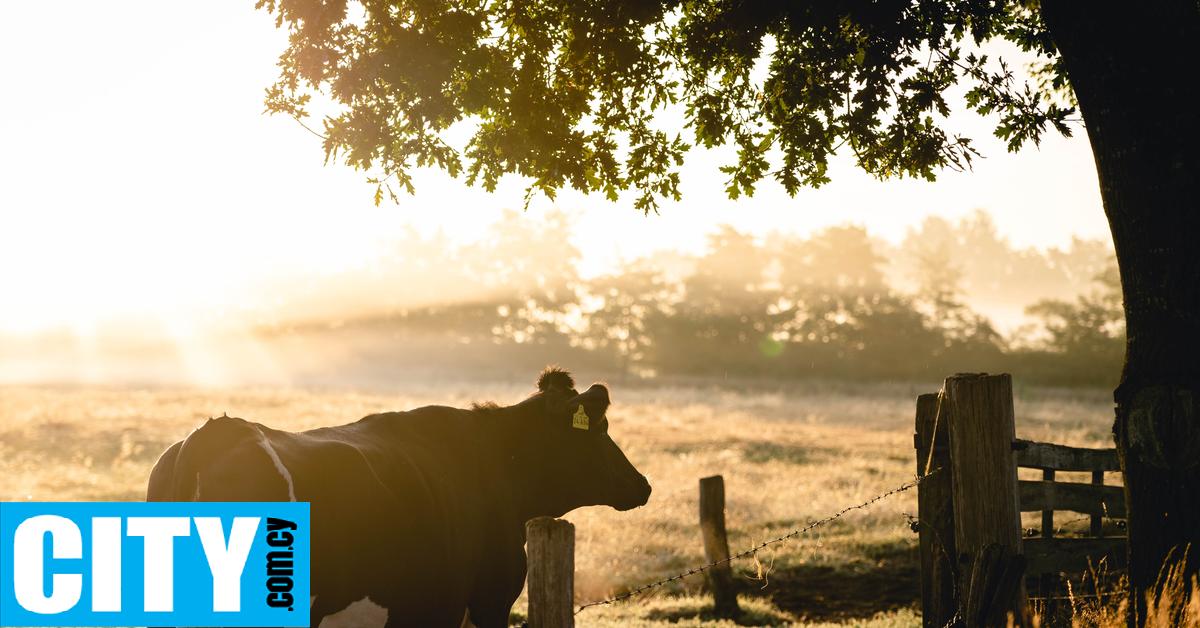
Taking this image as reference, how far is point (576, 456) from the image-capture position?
6297mm

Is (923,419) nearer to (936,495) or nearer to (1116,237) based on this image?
(936,495)

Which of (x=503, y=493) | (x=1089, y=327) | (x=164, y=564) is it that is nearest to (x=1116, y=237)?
(x=503, y=493)

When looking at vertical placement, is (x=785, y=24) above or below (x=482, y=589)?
above

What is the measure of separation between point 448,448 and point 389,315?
204 feet

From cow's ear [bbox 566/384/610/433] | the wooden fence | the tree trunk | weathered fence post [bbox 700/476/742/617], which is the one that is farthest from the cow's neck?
the tree trunk

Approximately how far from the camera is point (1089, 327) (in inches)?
1877

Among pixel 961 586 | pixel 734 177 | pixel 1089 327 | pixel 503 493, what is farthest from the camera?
pixel 1089 327

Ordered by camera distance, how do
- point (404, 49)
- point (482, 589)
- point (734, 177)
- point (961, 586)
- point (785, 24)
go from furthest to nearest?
point (734, 177) < point (785, 24) < point (404, 49) < point (482, 589) < point (961, 586)

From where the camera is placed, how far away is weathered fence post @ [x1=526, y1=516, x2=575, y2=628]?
4.68 metres

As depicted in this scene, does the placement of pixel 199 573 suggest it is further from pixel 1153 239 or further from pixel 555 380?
pixel 1153 239

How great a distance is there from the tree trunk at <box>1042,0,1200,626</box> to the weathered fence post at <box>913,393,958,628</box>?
1035mm

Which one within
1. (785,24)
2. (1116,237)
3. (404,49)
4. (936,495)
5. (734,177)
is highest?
(785,24)

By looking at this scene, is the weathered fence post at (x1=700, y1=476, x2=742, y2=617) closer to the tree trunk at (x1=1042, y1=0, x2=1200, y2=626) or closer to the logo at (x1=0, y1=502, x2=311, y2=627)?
the tree trunk at (x1=1042, y1=0, x2=1200, y2=626)

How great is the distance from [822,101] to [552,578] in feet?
15.7
